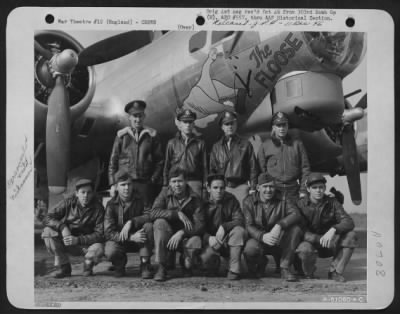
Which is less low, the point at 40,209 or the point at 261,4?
the point at 261,4

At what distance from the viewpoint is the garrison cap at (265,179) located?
1.57 metres

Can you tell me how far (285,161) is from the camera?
5.20 ft

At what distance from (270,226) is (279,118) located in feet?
1.10

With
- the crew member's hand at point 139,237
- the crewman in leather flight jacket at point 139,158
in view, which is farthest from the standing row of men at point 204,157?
the crew member's hand at point 139,237

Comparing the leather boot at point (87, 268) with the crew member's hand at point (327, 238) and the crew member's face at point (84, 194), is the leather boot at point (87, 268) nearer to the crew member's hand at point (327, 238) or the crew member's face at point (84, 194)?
the crew member's face at point (84, 194)

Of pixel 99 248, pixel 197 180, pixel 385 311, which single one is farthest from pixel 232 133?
pixel 385 311

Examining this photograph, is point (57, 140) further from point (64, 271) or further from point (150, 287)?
point (150, 287)

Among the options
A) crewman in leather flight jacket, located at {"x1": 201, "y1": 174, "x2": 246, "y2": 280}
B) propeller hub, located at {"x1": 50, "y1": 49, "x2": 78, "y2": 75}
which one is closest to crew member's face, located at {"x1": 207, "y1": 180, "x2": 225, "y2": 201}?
crewman in leather flight jacket, located at {"x1": 201, "y1": 174, "x2": 246, "y2": 280}

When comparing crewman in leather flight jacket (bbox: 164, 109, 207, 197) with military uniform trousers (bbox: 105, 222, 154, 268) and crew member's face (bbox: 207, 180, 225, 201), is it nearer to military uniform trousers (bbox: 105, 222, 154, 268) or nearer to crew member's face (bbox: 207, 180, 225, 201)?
crew member's face (bbox: 207, 180, 225, 201)

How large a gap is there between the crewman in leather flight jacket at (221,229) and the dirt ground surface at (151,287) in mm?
37

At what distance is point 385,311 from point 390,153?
0.50 m

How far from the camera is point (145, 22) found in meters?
1.58

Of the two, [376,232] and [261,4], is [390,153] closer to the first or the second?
[376,232]

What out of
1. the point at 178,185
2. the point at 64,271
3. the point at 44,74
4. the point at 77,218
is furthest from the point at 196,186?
the point at 44,74
